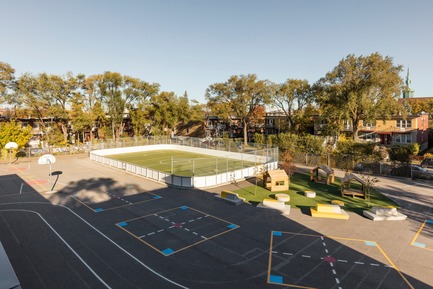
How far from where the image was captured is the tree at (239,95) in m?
61.7

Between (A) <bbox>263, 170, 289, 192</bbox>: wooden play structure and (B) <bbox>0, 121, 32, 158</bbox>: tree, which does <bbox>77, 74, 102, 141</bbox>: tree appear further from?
(A) <bbox>263, 170, 289, 192</bbox>: wooden play structure

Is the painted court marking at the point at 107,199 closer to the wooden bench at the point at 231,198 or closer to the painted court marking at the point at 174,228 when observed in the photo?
the painted court marking at the point at 174,228

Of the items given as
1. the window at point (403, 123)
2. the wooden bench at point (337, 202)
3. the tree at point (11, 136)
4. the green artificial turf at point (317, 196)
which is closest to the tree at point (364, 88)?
the window at point (403, 123)

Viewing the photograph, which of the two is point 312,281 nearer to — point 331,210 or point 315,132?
point 331,210

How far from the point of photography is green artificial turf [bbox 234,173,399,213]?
896 inches

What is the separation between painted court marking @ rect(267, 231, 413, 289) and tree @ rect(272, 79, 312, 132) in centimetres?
4593

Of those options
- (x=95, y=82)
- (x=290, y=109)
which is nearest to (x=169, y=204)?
(x=290, y=109)

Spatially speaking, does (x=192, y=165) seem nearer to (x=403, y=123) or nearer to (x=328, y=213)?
(x=328, y=213)

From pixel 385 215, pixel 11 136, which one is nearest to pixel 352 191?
pixel 385 215

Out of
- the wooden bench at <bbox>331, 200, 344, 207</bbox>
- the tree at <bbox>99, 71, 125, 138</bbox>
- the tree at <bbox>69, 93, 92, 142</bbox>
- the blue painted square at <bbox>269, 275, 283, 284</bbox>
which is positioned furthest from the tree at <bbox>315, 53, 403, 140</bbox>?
the tree at <bbox>69, 93, 92, 142</bbox>

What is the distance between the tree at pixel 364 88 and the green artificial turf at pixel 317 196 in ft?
64.2

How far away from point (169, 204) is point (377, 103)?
38.5 m

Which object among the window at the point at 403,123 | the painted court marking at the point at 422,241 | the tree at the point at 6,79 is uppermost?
the tree at the point at 6,79

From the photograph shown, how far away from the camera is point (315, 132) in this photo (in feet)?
206
